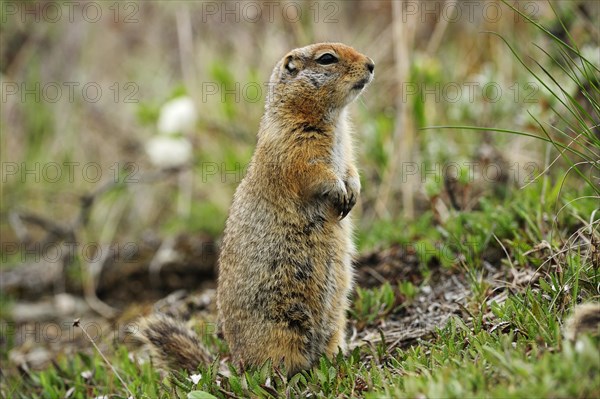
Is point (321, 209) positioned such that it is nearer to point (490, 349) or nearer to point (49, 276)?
point (490, 349)

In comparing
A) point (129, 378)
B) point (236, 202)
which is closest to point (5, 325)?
point (129, 378)

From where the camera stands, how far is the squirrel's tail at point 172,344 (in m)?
4.25

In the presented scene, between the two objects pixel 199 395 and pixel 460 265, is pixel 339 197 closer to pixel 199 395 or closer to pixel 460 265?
pixel 460 265

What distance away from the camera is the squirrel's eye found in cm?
450

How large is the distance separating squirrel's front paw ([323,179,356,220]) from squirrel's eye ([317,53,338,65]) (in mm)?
841

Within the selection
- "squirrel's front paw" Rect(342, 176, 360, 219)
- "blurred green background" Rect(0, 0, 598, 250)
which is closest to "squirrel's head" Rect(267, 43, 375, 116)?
"squirrel's front paw" Rect(342, 176, 360, 219)

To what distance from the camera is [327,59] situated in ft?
14.8

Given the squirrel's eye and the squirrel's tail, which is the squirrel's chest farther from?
the squirrel's tail

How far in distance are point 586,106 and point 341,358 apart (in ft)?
10.7

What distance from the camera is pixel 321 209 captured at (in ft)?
13.7

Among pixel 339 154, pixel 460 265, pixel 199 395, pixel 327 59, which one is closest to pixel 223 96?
pixel 327 59

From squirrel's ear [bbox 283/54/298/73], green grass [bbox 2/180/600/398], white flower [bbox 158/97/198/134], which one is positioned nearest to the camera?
green grass [bbox 2/180/600/398]

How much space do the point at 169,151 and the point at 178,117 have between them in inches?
18.0

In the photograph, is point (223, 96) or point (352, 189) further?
point (223, 96)
